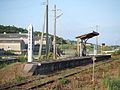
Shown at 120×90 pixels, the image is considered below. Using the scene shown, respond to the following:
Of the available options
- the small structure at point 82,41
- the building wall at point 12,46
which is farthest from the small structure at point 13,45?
the small structure at point 82,41

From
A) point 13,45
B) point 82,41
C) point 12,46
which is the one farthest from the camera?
point 12,46

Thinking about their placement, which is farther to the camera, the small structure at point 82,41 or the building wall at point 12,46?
the building wall at point 12,46

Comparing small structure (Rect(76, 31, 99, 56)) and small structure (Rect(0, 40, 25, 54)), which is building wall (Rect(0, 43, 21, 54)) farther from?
small structure (Rect(76, 31, 99, 56))

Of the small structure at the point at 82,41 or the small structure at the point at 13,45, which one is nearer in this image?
the small structure at the point at 82,41

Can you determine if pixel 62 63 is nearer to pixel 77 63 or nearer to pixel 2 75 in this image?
pixel 77 63

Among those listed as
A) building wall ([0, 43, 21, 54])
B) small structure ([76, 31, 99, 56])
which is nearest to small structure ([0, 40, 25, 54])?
building wall ([0, 43, 21, 54])

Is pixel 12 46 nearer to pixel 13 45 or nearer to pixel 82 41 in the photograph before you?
pixel 13 45

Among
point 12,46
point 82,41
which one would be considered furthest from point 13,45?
point 82,41

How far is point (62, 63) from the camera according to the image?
58.5 ft

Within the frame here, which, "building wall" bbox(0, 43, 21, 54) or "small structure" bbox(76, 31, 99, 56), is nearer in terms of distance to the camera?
"small structure" bbox(76, 31, 99, 56)

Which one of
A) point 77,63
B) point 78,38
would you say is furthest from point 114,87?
point 78,38

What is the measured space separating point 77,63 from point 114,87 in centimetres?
1392

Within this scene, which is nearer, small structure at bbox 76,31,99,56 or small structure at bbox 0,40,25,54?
small structure at bbox 76,31,99,56

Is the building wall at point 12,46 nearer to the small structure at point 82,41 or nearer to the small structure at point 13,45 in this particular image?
the small structure at point 13,45
